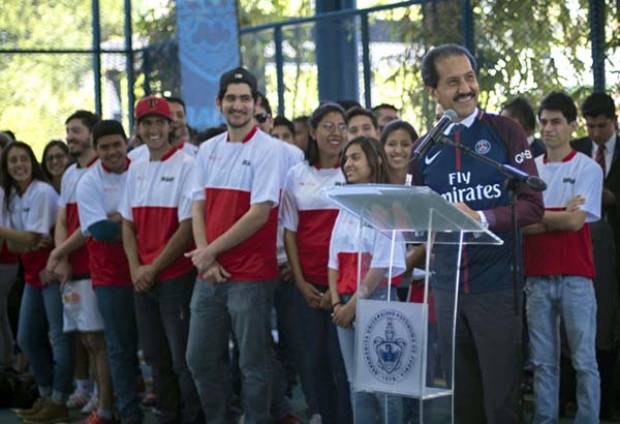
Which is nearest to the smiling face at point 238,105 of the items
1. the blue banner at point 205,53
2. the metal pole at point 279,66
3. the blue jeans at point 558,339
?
the blue jeans at point 558,339

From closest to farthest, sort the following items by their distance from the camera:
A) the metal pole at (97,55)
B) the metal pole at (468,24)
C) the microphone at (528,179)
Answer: the microphone at (528,179) < the metal pole at (468,24) < the metal pole at (97,55)

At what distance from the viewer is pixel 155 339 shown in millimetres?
9125

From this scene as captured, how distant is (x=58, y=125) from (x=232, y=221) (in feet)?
23.6

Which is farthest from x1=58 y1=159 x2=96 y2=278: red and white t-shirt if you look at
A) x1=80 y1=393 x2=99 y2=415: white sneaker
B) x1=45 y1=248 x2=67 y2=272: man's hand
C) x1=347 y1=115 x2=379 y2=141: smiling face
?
x1=347 y1=115 x2=379 y2=141: smiling face

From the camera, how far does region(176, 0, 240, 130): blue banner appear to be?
1222cm

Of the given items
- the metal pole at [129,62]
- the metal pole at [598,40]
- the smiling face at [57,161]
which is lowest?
the smiling face at [57,161]

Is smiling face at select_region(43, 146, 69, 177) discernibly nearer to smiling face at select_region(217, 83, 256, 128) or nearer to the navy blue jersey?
smiling face at select_region(217, 83, 256, 128)

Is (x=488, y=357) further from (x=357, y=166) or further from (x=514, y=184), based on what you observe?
(x=357, y=166)

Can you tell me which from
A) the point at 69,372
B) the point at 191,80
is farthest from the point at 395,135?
the point at 191,80

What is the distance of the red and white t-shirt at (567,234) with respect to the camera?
8297 mm

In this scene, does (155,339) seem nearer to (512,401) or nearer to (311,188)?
(311,188)

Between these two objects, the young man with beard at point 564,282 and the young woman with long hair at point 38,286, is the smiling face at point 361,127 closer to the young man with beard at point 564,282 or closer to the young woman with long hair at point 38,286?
the young man with beard at point 564,282

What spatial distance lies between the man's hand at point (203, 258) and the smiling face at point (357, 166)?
0.93 metres

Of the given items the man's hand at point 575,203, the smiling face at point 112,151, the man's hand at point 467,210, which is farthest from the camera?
the smiling face at point 112,151
